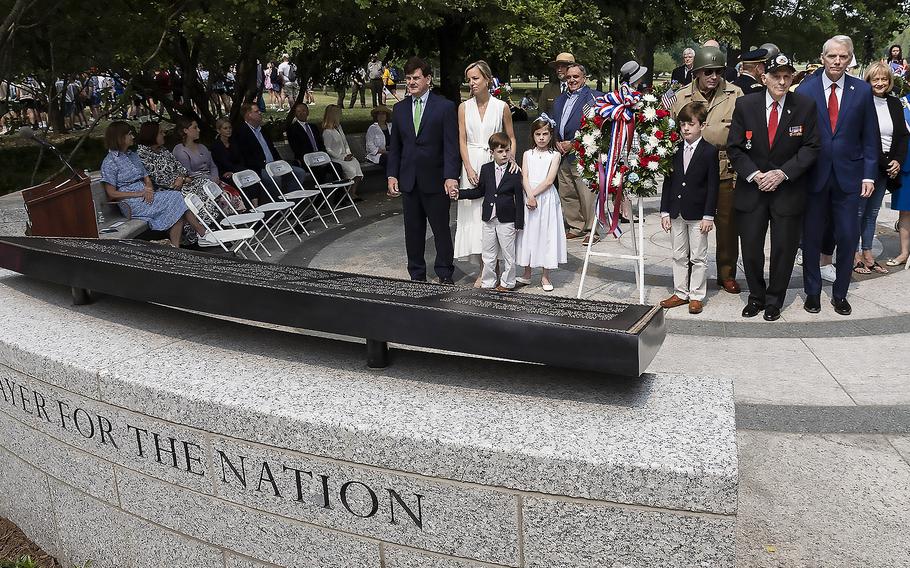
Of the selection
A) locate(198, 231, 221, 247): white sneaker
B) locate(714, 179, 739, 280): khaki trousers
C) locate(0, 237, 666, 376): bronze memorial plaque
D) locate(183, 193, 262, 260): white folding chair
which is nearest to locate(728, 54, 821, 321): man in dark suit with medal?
locate(714, 179, 739, 280): khaki trousers

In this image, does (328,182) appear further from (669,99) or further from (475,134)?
(669,99)

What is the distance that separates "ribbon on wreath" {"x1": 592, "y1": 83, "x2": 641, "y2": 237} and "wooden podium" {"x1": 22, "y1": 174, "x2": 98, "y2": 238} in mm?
4089

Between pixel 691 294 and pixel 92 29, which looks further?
pixel 92 29

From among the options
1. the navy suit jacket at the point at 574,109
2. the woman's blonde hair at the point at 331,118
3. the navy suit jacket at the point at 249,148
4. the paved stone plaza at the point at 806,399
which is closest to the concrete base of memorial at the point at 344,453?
the paved stone plaza at the point at 806,399

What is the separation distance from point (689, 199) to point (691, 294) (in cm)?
79

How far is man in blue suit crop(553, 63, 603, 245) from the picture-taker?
9.18 m

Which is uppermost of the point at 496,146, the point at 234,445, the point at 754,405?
the point at 496,146

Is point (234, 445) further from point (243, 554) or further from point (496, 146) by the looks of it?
point (496, 146)

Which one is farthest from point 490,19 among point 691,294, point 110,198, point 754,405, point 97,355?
point 97,355

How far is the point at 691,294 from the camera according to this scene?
7.27 m

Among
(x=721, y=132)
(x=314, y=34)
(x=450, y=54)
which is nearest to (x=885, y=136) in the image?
(x=721, y=132)

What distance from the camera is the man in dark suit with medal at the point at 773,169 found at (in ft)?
21.5

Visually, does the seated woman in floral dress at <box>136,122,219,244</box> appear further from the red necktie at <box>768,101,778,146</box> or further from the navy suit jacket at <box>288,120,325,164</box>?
the red necktie at <box>768,101,778,146</box>

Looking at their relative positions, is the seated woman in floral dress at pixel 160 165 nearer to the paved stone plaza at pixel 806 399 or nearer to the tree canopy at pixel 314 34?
the tree canopy at pixel 314 34
